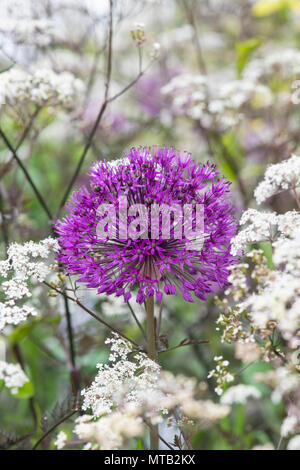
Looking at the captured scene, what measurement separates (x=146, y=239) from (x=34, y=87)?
68cm

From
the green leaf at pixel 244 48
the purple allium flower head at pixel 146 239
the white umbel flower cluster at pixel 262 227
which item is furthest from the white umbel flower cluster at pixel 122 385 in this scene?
the green leaf at pixel 244 48

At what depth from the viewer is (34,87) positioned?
49.9 inches

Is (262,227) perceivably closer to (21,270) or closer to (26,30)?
(21,270)

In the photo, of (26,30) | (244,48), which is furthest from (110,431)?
(244,48)

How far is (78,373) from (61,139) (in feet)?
5.12

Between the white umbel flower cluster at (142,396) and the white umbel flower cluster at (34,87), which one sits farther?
the white umbel flower cluster at (34,87)

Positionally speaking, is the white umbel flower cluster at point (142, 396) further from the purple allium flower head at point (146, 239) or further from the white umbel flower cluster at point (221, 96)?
the white umbel flower cluster at point (221, 96)

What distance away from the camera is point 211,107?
1.60 m

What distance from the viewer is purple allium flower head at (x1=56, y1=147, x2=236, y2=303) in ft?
2.68

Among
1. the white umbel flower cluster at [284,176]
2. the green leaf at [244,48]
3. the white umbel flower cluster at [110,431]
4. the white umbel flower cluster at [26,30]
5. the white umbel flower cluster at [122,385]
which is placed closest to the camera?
the white umbel flower cluster at [110,431]

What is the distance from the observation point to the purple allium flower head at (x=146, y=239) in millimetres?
817

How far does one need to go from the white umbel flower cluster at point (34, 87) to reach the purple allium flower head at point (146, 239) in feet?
1.49

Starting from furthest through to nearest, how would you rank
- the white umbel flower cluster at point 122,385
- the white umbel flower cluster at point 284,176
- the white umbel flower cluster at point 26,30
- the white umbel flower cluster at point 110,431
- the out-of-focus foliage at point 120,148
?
1. the white umbel flower cluster at point 26,30
2. the out-of-focus foliage at point 120,148
3. the white umbel flower cluster at point 284,176
4. the white umbel flower cluster at point 122,385
5. the white umbel flower cluster at point 110,431
